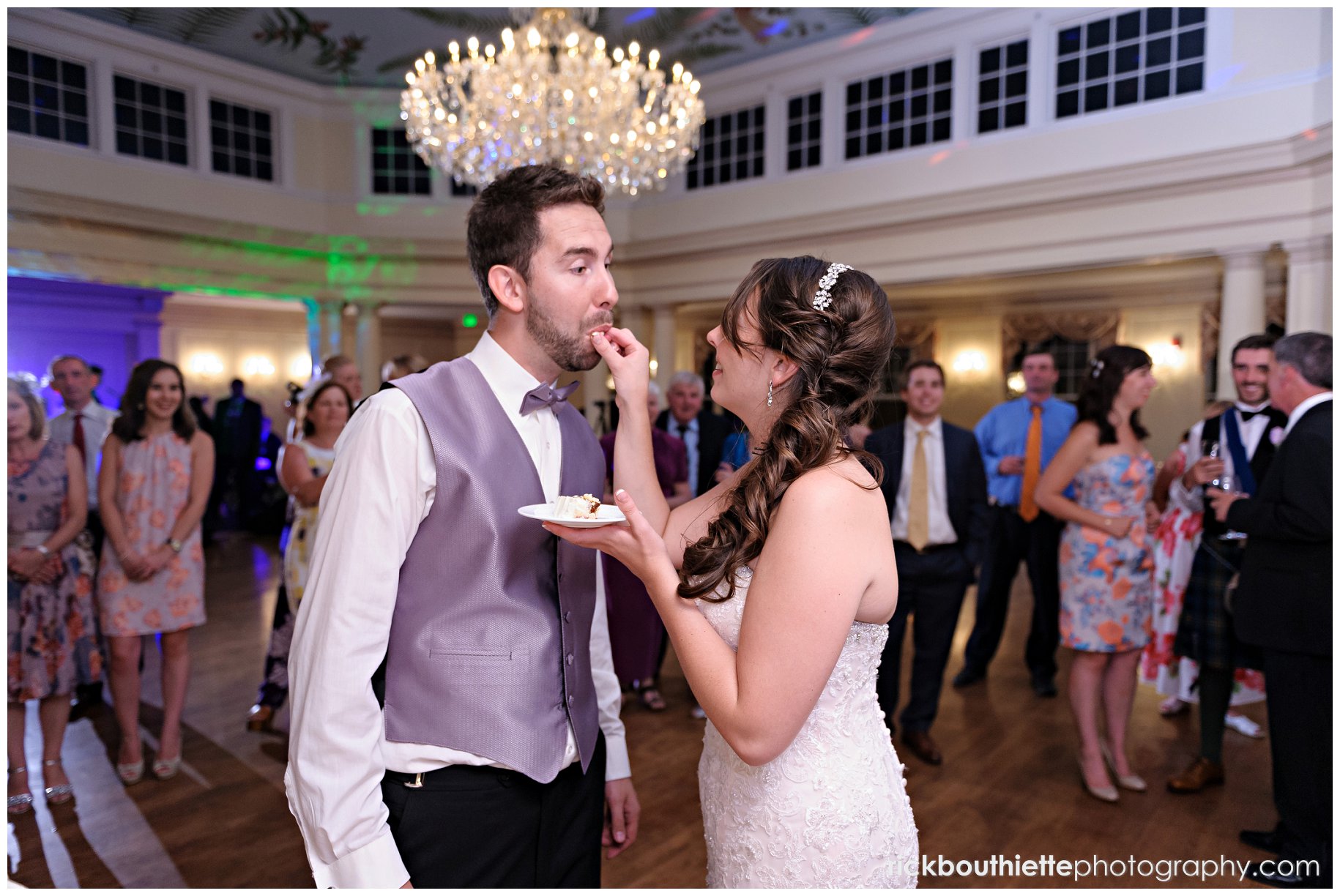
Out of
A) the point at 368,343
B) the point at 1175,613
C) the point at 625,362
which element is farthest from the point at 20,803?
the point at 368,343

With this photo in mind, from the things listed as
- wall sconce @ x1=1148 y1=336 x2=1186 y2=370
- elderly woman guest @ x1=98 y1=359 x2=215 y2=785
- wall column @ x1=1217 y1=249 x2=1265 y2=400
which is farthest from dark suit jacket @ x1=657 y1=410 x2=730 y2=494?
wall sconce @ x1=1148 y1=336 x2=1186 y2=370

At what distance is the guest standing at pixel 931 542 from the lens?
3732 mm

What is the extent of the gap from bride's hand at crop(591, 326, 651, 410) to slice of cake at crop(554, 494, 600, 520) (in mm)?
282

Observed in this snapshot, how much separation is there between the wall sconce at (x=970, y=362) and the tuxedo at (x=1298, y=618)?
9.57 m

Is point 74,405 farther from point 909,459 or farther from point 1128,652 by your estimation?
point 1128,652

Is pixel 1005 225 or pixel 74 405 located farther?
pixel 1005 225

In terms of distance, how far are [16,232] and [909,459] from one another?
8.02 meters

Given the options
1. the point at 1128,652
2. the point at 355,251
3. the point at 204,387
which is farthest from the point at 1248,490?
the point at 204,387

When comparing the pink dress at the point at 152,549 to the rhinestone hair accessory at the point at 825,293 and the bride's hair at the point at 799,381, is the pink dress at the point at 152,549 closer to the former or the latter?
the bride's hair at the point at 799,381

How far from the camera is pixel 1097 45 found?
6895 millimetres

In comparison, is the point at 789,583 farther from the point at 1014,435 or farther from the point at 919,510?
the point at 1014,435

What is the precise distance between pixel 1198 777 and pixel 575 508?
3.31m

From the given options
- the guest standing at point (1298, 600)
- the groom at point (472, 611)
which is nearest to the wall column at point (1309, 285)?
the guest standing at point (1298, 600)

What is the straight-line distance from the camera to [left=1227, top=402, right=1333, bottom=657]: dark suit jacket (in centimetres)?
259
